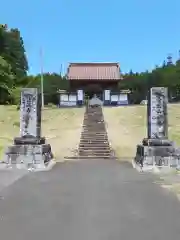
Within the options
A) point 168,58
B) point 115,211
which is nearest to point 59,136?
point 115,211

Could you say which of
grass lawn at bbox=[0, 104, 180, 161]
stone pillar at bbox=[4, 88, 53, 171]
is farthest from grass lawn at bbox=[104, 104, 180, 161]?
stone pillar at bbox=[4, 88, 53, 171]

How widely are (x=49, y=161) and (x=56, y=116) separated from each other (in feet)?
51.4

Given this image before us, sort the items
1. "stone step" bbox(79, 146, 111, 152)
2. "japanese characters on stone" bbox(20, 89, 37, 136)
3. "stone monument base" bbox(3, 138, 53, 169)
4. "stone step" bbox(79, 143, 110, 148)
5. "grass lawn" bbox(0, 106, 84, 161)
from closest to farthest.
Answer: "stone monument base" bbox(3, 138, 53, 169) < "japanese characters on stone" bbox(20, 89, 37, 136) < "stone step" bbox(79, 146, 111, 152) < "grass lawn" bbox(0, 106, 84, 161) < "stone step" bbox(79, 143, 110, 148)

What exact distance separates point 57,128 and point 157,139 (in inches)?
555

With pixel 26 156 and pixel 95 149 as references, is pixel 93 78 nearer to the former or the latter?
pixel 95 149

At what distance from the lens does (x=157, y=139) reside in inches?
848

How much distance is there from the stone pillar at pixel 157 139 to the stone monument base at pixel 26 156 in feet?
15.8

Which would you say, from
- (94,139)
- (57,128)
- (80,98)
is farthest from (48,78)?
(94,139)

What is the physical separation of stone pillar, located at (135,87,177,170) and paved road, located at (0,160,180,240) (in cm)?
472

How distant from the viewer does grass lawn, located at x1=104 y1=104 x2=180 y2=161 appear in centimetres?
2877

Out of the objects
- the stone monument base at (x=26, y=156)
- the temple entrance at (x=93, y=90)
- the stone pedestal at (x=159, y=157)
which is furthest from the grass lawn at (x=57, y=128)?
the temple entrance at (x=93, y=90)

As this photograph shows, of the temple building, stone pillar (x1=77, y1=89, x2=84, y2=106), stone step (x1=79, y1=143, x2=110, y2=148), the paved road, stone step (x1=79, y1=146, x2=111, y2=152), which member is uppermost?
the temple building

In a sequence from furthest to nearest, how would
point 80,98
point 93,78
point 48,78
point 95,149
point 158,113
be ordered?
point 48,78
point 93,78
point 80,98
point 95,149
point 158,113

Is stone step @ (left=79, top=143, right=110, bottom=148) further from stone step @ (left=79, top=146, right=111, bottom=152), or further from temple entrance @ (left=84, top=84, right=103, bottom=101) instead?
temple entrance @ (left=84, top=84, right=103, bottom=101)
